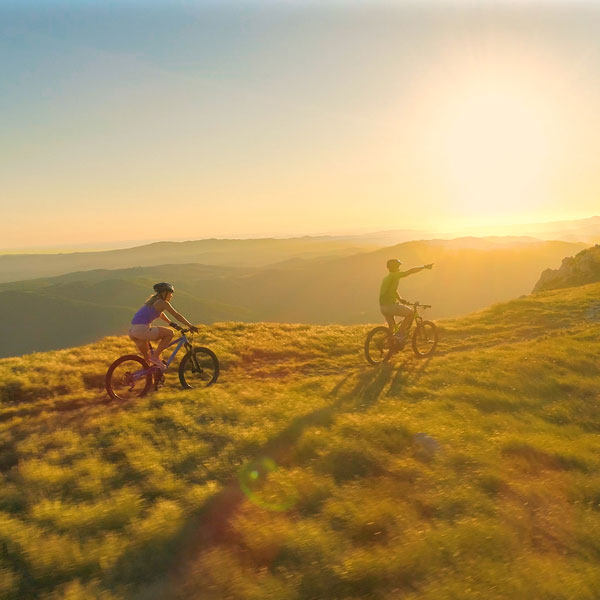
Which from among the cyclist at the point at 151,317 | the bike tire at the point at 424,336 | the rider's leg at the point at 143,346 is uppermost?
the cyclist at the point at 151,317

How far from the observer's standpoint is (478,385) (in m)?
13.7

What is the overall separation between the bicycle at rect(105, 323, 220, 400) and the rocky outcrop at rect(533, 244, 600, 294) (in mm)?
45207

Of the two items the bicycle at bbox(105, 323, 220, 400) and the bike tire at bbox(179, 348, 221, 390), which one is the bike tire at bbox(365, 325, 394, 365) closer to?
the bike tire at bbox(179, 348, 221, 390)

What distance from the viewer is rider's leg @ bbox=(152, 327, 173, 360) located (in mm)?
12227

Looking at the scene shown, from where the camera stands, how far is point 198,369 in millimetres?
13320

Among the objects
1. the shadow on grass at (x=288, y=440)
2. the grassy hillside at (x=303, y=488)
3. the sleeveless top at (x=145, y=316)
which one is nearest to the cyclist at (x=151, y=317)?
the sleeveless top at (x=145, y=316)

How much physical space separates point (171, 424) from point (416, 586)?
6.62m

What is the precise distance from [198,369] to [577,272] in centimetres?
4779

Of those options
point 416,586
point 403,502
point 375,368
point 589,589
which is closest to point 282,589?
point 416,586

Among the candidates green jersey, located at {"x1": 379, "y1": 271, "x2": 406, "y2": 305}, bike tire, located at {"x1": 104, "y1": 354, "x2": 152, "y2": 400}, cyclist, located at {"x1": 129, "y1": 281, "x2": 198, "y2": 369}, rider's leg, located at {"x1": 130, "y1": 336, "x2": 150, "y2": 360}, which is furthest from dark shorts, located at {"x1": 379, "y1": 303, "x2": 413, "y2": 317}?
bike tire, located at {"x1": 104, "y1": 354, "x2": 152, "y2": 400}

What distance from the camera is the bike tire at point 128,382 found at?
1166 centimetres

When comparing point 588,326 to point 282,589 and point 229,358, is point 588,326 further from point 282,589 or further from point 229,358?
point 282,589

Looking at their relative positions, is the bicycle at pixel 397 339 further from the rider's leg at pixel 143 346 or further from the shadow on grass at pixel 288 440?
the rider's leg at pixel 143 346

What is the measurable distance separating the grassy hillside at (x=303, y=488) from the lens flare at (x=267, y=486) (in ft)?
0.12
